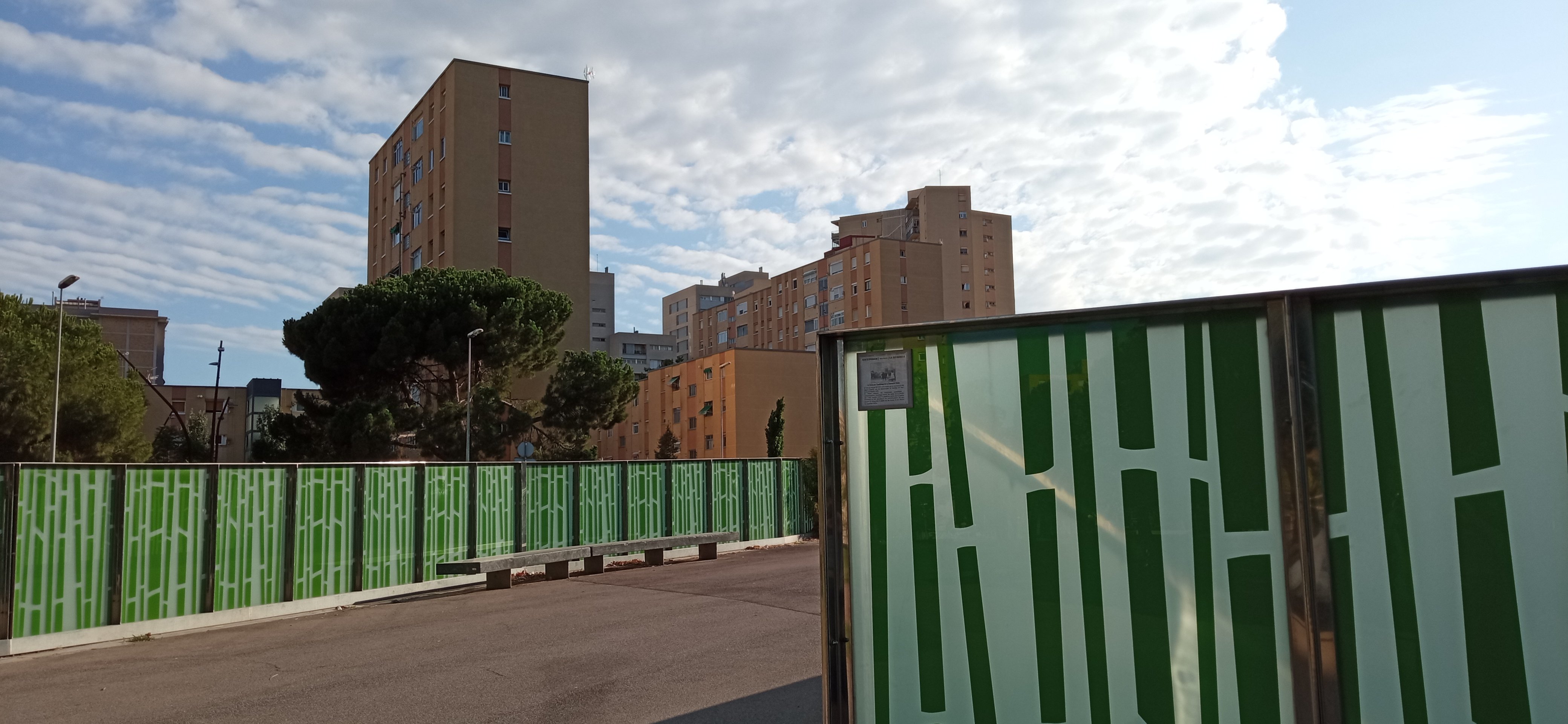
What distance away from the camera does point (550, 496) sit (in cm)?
1831

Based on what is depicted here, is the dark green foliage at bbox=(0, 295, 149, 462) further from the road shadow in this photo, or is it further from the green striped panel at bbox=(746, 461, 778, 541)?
the road shadow

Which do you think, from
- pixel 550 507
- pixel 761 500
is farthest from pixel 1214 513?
pixel 761 500

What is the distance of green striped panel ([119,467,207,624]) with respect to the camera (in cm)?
1147

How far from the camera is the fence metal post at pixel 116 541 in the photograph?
1123 cm

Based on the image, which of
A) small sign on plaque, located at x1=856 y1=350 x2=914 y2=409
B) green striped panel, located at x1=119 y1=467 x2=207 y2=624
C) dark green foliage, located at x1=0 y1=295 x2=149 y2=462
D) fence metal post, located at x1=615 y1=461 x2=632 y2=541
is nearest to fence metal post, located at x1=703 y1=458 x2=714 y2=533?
fence metal post, located at x1=615 y1=461 x2=632 y2=541

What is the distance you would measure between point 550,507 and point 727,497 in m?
4.99

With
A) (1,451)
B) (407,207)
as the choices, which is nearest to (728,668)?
(1,451)

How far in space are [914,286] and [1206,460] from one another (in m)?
82.8

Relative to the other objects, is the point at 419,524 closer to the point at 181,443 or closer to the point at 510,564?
the point at 510,564

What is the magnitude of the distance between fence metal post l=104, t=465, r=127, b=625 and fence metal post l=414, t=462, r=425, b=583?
438cm

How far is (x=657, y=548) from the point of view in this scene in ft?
62.3

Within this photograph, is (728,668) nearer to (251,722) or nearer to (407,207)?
(251,722)

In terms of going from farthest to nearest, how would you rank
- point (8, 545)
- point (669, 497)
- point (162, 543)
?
point (669, 497)
point (162, 543)
point (8, 545)

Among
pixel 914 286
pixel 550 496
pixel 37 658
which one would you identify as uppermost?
pixel 914 286
